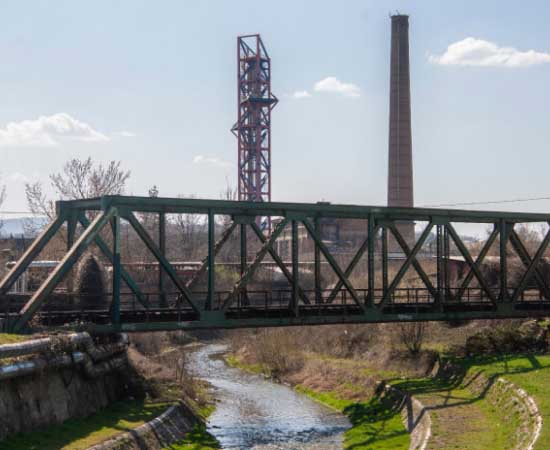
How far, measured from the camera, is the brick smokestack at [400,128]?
3310 inches

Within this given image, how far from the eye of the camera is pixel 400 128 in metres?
84.1

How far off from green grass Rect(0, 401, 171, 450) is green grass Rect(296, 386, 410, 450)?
752 centimetres

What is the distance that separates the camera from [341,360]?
47.3 meters

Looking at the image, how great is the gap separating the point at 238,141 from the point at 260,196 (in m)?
7.03

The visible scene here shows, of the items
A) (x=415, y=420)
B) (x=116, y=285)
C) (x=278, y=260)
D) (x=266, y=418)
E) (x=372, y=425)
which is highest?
(x=278, y=260)

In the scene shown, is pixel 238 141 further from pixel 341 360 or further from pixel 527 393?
pixel 527 393

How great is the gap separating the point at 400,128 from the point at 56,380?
6436cm

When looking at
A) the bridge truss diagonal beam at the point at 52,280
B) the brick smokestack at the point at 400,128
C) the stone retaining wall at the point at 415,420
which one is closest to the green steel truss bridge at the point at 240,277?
the bridge truss diagonal beam at the point at 52,280

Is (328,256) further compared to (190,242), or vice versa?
(190,242)

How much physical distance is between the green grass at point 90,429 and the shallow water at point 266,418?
3763 mm

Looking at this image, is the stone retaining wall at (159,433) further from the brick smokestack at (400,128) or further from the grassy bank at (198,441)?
the brick smokestack at (400,128)

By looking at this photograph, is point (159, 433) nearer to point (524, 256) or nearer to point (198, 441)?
point (198, 441)

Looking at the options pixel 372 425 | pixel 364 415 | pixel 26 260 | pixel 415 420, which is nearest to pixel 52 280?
pixel 26 260

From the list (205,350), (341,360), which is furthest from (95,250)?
(341,360)
